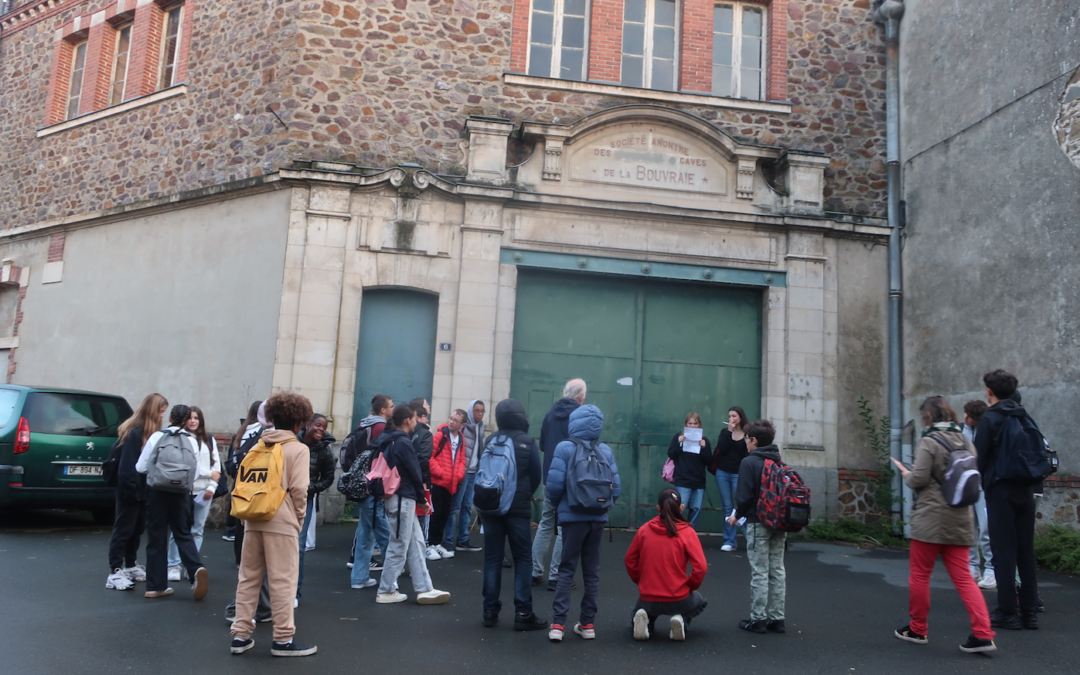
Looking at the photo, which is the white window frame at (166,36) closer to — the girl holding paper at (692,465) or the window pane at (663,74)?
the window pane at (663,74)

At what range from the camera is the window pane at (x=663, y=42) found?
12633 mm

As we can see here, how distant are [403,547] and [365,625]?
30.2 inches

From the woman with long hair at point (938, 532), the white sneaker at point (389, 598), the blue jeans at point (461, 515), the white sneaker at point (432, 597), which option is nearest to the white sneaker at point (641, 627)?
the white sneaker at point (432, 597)

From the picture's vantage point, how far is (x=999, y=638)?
5812 mm

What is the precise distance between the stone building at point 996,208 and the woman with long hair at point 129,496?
9.35 m

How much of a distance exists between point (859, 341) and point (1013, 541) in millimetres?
6188

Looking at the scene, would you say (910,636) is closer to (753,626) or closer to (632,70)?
(753,626)

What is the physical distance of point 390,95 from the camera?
11812 millimetres

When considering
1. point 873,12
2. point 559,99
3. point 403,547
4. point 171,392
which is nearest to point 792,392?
point 559,99

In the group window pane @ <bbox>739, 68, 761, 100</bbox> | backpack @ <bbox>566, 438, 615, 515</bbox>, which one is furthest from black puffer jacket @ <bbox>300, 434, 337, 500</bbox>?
window pane @ <bbox>739, 68, 761, 100</bbox>

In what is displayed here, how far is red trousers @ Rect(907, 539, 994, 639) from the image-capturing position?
535 cm

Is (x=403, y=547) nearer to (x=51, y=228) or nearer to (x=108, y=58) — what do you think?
(x=51, y=228)

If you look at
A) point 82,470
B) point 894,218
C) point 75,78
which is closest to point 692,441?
point 894,218

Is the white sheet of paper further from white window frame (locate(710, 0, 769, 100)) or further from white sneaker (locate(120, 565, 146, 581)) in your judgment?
white sneaker (locate(120, 565, 146, 581))
